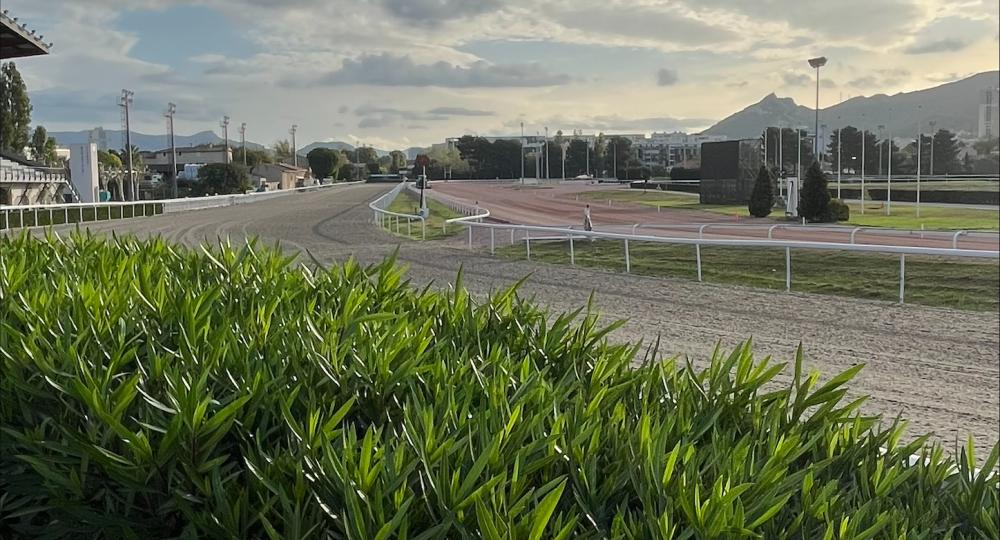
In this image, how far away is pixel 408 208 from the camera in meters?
5.02

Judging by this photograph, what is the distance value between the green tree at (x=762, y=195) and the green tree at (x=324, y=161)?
6.38ft

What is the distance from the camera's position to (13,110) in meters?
3.97

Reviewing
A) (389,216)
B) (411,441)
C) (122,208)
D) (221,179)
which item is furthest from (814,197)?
(411,441)

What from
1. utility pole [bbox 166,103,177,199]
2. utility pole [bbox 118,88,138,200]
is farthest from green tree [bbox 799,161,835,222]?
utility pole [bbox 118,88,138,200]

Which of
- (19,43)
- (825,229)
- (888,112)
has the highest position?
(19,43)

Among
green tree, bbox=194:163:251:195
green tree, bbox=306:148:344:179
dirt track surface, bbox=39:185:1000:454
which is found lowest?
dirt track surface, bbox=39:185:1000:454

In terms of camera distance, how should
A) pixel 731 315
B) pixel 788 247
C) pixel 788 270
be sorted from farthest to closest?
pixel 788 270 < pixel 788 247 < pixel 731 315

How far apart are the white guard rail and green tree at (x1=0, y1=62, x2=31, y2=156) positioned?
28cm

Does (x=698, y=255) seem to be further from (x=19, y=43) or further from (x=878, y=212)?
(x=19, y=43)

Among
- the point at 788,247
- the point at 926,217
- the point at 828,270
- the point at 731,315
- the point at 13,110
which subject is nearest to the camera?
the point at 13,110

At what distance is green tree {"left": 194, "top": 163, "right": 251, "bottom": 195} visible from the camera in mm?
4164

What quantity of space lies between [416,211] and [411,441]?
12.3ft

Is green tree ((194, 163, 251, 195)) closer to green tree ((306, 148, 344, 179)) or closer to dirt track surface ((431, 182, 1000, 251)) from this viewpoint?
green tree ((306, 148, 344, 179))

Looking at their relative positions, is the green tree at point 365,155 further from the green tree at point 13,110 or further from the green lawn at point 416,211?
the green tree at point 13,110
